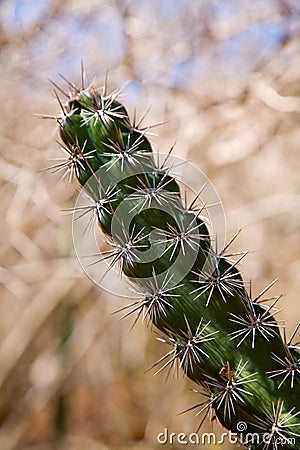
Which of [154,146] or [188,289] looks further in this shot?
[154,146]

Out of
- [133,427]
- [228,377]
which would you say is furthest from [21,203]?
[228,377]

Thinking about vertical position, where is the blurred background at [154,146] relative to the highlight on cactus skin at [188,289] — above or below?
above

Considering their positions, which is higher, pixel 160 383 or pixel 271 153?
pixel 271 153

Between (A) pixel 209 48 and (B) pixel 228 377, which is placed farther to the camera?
(A) pixel 209 48

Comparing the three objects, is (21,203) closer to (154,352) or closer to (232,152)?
(232,152)

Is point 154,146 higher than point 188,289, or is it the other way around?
point 154,146
